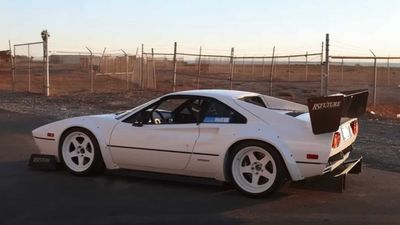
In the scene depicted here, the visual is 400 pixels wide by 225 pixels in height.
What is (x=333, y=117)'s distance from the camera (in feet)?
22.7

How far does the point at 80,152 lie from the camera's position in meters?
8.35

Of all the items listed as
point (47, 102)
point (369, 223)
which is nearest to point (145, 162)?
point (369, 223)

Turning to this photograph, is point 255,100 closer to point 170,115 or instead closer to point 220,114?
point 220,114

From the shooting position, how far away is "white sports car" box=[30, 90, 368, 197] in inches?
275

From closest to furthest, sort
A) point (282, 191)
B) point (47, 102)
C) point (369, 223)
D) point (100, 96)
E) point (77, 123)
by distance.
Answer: point (369, 223), point (282, 191), point (77, 123), point (47, 102), point (100, 96)

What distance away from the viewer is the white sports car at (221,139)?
698 centimetres

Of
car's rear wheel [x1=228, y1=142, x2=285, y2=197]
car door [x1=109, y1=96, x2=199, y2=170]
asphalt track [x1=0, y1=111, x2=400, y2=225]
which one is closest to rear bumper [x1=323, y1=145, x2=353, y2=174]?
asphalt track [x1=0, y1=111, x2=400, y2=225]

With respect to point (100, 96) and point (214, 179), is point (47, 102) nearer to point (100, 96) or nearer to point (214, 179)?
point (100, 96)

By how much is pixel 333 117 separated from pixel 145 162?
8.25 ft

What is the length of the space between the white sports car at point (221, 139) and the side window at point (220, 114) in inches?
0.5

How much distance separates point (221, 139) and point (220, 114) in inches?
14.6

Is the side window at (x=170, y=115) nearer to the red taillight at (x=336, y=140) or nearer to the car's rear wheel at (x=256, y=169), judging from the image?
the car's rear wheel at (x=256, y=169)

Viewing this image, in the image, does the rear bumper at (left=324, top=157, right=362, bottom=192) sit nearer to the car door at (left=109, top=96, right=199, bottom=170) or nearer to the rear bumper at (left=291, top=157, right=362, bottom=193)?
the rear bumper at (left=291, top=157, right=362, bottom=193)

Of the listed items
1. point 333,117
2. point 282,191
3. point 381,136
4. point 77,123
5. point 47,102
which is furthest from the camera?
point 47,102
